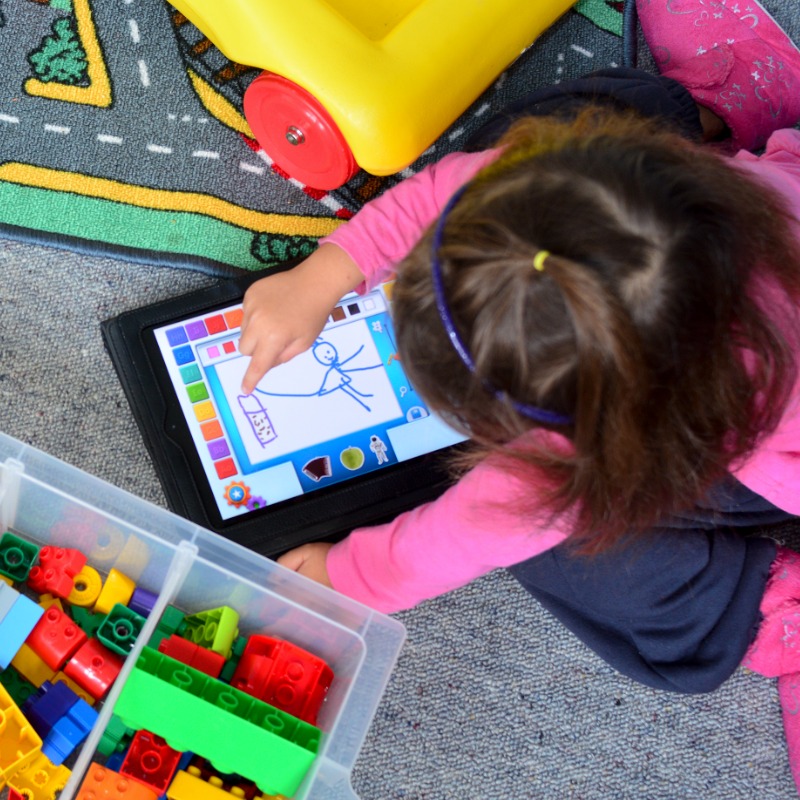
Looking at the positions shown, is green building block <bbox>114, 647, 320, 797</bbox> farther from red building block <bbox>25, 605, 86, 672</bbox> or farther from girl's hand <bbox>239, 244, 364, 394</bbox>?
girl's hand <bbox>239, 244, 364, 394</bbox>

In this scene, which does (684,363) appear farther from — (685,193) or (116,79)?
(116,79)

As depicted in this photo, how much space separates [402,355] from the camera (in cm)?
50

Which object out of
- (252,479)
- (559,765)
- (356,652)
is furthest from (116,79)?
(559,765)

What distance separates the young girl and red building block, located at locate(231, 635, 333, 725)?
85 millimetres

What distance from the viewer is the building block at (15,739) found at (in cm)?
55

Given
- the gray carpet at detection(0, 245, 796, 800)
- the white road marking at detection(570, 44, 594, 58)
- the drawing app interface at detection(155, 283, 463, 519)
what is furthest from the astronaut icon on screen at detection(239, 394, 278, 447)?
the white road marking at detection(570, 44, 594, 58)

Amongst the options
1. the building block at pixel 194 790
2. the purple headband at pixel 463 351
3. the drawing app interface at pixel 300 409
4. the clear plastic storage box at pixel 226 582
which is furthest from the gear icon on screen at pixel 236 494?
the purple headband at pixel 463 351

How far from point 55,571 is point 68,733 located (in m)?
0.11

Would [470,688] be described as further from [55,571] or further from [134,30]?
[134,30]

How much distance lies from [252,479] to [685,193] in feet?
1.40

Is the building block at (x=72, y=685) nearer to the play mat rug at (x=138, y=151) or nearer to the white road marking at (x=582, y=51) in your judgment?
the play mat rug at (x=138, y=151)

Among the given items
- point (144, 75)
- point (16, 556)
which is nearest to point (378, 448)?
point (16, 556)

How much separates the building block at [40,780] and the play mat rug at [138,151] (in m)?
0.42

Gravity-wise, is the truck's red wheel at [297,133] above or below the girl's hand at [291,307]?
above
